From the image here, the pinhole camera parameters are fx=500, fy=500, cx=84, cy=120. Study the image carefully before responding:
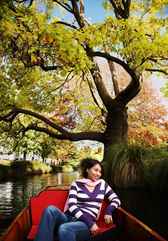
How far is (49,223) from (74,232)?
33 centimetres

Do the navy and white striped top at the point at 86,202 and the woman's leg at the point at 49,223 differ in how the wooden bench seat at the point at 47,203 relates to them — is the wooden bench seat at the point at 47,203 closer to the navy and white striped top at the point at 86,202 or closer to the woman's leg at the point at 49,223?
the navy and white striped top at the point at 86,202

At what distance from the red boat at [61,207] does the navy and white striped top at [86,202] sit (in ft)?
0.81

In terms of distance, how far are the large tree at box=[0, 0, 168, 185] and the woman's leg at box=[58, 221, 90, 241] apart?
20.0 feet

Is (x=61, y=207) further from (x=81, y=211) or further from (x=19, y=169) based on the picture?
(x=19, y=169)

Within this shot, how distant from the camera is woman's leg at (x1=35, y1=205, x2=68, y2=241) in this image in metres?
6.02

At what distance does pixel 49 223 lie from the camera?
614 cm

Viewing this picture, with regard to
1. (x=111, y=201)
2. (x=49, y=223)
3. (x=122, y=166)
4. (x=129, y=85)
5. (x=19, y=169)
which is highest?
(x=129, y=85)

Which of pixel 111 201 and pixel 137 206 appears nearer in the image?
pixel 111 201

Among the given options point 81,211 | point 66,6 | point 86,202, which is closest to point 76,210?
point 81,211

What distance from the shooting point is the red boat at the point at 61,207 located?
20.6 ft

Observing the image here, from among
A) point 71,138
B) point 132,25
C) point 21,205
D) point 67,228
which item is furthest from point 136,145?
point 67,228

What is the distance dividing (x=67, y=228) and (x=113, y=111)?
16778 millimetres

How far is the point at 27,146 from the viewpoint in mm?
42625

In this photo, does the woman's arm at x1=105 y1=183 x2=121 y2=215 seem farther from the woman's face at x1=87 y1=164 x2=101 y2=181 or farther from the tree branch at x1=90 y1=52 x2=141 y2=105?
the tree branch at x1=90 y1=52 x2=141 y2=105
